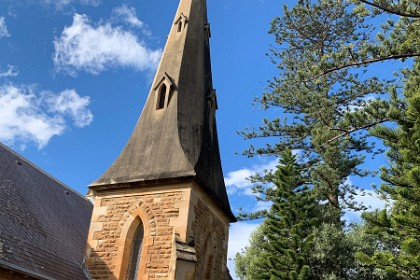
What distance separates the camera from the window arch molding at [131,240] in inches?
371

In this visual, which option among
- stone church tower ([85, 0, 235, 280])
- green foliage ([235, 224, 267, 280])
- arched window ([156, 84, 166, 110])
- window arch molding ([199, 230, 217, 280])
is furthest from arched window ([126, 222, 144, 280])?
green foliage ([235, 224, 267, 280])

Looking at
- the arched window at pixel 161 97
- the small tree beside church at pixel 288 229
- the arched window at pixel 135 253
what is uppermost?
the arched window at pixel 161 97

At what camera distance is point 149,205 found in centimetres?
988

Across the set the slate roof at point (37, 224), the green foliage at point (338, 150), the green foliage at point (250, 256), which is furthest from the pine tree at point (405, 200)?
the green foliage at point (250, 256)

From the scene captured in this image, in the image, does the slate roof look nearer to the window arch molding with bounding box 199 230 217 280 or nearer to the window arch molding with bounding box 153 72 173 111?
the window arch molding with bounding box 199 230 217 280

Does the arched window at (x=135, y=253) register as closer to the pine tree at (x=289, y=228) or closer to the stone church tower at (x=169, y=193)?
the stone church tower at (x=169, y=193)

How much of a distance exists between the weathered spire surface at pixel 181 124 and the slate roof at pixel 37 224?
5.01 ft

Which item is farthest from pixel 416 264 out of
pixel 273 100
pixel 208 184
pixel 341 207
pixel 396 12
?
pixel 273 100

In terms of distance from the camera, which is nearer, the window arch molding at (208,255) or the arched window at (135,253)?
the arched window at (135,253)

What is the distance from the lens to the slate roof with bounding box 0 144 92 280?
8.58 m

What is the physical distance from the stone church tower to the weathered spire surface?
25 millimetres

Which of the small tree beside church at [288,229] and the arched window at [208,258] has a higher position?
the small tree beside church at [288,229]

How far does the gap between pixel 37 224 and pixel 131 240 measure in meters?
2.12

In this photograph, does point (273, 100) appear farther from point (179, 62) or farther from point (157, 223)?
point (157, 223)
